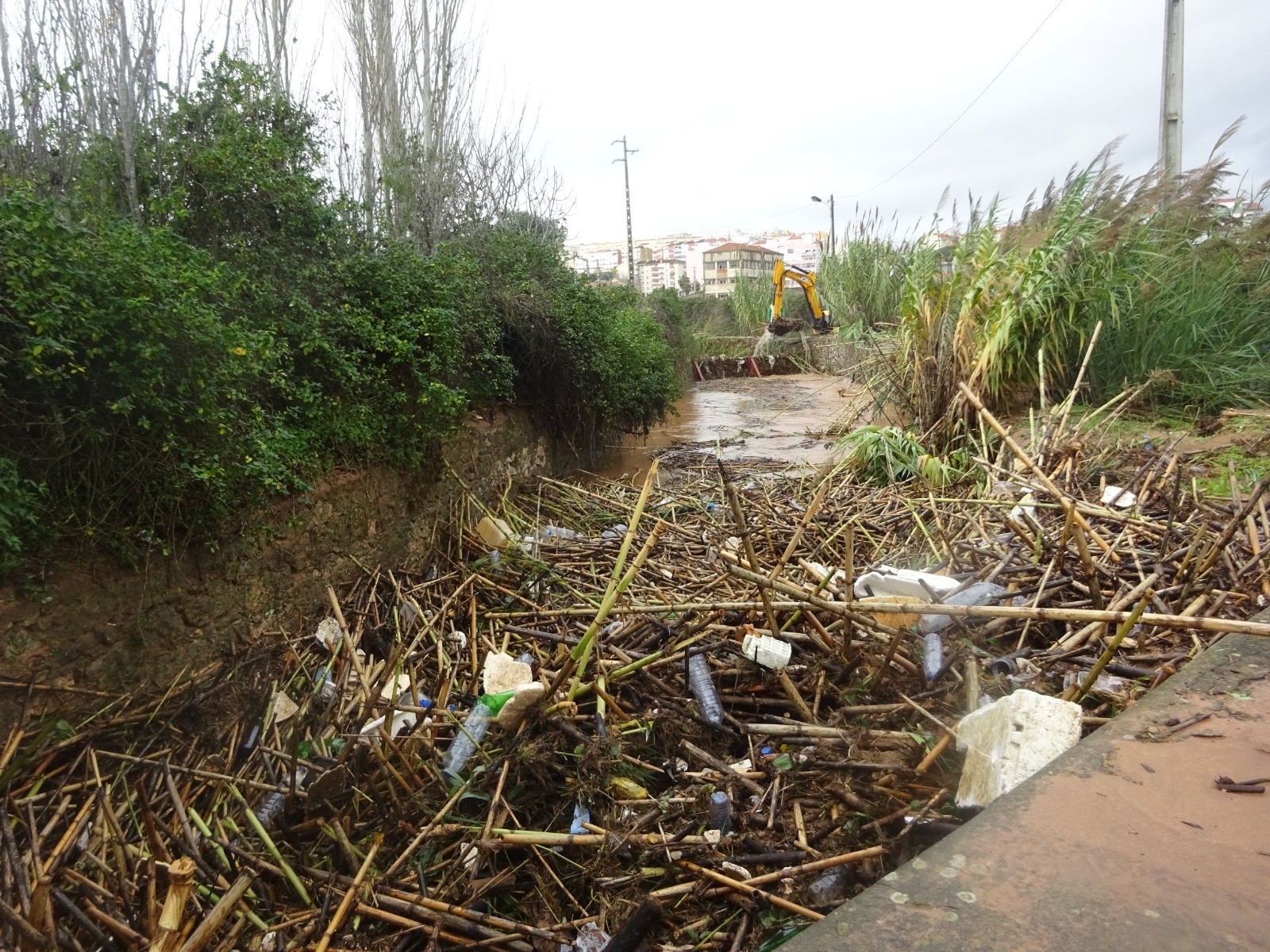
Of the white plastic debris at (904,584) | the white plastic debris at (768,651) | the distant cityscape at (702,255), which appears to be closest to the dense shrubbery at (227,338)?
the white plastic debris at (768,651)

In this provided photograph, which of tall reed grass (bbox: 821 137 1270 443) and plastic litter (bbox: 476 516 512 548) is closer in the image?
plastic litter (bbox: 476 516 512 548)

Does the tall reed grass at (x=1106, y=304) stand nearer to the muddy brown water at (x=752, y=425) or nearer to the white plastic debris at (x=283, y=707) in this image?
the muddy brown water at (x=752, y=425)

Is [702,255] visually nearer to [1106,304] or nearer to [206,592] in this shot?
[1106,304]

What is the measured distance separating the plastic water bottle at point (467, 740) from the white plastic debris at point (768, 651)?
108 centimetres

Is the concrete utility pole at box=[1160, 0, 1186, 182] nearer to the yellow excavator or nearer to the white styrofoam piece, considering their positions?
the yellow excavator

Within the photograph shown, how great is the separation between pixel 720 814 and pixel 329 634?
2.35 m

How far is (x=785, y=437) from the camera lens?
33.8 ft

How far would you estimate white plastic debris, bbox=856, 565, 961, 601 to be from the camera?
3.38m

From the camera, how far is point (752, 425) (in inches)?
458

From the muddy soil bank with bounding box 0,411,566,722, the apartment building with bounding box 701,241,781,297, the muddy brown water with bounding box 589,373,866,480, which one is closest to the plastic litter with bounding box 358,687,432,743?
the muddy soil bank with bounding box 0,411,566,722

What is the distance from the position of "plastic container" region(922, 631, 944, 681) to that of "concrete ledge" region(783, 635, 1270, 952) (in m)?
0.83

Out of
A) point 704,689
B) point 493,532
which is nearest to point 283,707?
point 704,689

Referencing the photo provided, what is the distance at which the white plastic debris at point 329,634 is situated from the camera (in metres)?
3.78

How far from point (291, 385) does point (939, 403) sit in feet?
18.5
